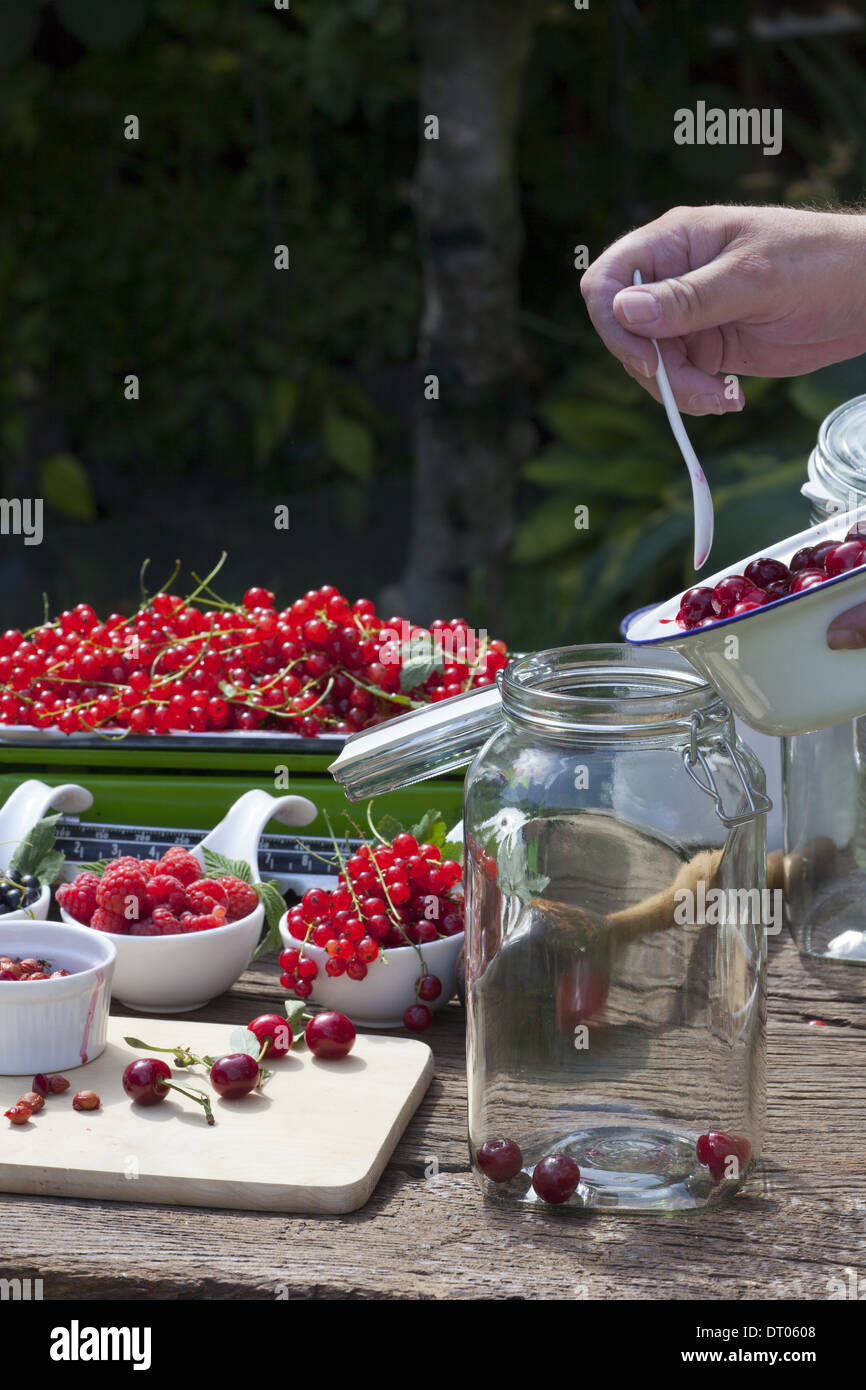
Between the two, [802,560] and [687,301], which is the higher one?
[687,301]

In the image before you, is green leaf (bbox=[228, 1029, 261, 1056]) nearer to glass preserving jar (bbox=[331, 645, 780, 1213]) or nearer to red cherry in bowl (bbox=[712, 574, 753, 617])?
glass preserving jar (bbox=[331, 645, 780, 1213])

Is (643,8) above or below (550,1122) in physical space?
above

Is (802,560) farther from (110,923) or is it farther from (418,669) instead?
(110,923)

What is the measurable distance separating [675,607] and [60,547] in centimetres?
540

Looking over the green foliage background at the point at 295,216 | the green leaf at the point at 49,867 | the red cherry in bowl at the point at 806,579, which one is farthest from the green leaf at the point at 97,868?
the green foliage background at the point at 295,216

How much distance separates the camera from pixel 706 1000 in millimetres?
1048

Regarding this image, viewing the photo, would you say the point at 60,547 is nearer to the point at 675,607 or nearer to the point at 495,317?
the point at 495,317

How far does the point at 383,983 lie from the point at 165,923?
0.21m

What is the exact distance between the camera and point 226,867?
1.41m

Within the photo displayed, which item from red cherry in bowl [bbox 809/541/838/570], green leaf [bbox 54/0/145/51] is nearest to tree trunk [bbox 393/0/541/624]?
green leaf [bbox 54/0/145/51]

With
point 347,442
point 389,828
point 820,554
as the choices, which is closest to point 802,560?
point 820,554

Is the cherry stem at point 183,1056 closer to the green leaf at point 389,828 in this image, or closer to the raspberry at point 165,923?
the raspberry at point 165,923

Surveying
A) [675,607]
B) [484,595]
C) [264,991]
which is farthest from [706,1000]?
[484,595]

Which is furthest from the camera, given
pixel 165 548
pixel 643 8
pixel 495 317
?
pixel 165 548
